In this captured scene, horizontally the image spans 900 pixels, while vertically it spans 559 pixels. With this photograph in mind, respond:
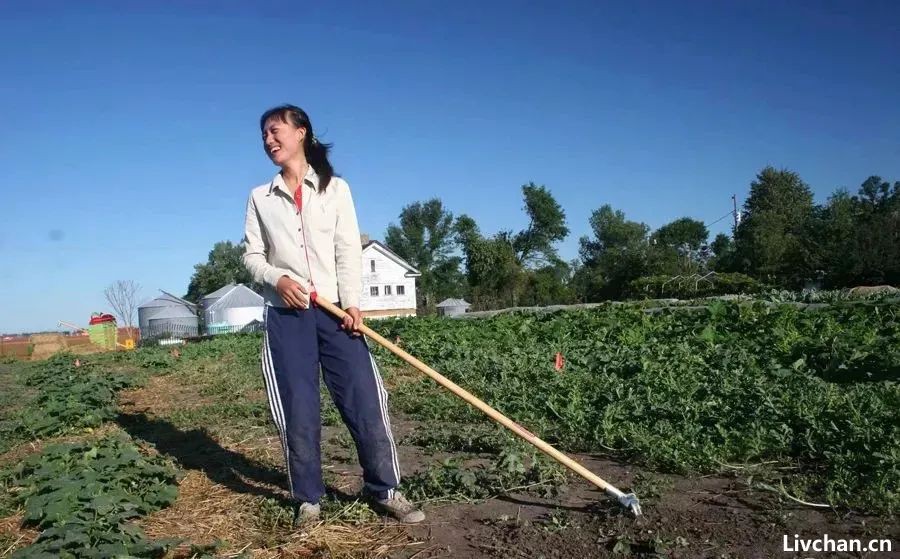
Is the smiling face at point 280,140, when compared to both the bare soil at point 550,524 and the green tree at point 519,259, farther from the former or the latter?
the green tree at point 519,259

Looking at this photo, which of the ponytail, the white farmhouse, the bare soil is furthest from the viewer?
the white farmhouse

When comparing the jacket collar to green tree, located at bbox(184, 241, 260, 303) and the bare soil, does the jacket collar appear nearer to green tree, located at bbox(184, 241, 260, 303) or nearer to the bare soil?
the bare soil

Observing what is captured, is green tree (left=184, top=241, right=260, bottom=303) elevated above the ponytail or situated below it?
above

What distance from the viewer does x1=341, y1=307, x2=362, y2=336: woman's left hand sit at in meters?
A: 2.96

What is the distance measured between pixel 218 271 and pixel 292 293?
3136 inches

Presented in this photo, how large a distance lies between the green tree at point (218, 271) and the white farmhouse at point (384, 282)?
37.4 metres

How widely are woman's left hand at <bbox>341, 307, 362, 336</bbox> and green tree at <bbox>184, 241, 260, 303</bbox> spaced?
76.9 m

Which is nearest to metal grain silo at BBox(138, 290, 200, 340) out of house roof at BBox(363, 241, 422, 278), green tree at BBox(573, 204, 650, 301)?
house roof at BBox(363, 241, 422, 278)

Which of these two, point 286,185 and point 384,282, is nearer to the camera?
point 286,185

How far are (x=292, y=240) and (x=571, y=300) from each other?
4504 cm

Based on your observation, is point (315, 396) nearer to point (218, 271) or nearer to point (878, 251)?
point (878, 251)

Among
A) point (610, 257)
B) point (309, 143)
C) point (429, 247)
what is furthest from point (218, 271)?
point (309, 143)

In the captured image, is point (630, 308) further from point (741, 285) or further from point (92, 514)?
point (741, 285)

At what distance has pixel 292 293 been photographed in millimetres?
2893
